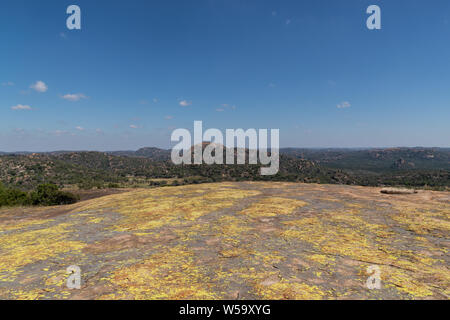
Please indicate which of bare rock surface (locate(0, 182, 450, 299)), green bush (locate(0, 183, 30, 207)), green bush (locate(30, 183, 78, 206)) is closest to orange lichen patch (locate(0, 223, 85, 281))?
bare rock surface (locate(0, 182, 450, 299))

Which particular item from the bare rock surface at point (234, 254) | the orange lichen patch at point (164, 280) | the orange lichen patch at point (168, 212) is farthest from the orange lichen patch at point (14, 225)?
the orange lichen patch at point (164, 280)

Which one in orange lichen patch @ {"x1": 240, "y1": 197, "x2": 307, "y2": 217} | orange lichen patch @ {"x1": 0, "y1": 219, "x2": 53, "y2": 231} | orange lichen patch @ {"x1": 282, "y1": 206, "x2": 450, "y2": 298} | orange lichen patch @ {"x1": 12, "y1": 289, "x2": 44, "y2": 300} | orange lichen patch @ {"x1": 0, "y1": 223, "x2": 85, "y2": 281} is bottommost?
orange lichen patch @ {"x1": 0, "y1": 219, "x2": 53, "y2": 231}

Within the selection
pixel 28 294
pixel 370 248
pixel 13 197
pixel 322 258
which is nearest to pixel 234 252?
pixel 322 258

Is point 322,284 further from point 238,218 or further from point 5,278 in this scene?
point 5,278

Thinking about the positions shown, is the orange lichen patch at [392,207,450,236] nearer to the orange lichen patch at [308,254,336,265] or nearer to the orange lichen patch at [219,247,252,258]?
the orange lichen patch at [308,254,336,265]

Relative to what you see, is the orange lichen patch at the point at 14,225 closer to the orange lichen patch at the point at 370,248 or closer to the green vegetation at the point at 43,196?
the orange lichen patch at the point at 370,248
